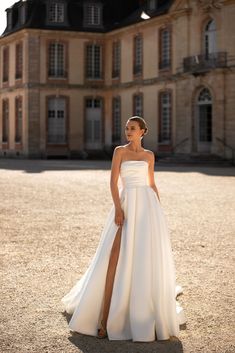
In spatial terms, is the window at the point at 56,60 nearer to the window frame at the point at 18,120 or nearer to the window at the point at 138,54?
the window frame at the point at 18,120

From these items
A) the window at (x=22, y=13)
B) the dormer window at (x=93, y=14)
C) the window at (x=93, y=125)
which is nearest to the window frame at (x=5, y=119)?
the window at (x=22, y=13)

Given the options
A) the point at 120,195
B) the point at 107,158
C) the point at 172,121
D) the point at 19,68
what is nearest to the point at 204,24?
the point at 172,121

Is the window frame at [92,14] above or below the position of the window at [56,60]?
above

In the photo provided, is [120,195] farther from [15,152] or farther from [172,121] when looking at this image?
[15,152]

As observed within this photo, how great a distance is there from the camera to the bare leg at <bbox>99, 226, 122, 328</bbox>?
395 centimetres

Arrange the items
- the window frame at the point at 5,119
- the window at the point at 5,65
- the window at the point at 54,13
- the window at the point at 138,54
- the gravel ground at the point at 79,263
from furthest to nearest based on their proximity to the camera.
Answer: the window at the point at 5,65
the window frame at the point at 5,119
the window at the point at 54,13
the window at the point at 138,54
the gravel ground at the point at 79,263

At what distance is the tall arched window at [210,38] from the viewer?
2611cm

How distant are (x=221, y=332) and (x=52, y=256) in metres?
2.70

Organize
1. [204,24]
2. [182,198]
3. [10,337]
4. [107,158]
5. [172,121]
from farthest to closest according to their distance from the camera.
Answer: [107,158] < [172,121] < [204,24] < [182,198] < [10,337]

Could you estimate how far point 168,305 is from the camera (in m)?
3.91

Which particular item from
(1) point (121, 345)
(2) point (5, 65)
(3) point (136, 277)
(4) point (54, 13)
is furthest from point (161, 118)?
(1) point (121, 345)

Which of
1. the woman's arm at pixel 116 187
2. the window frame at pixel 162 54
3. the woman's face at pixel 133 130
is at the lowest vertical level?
the woman's arm at pixel 116 187

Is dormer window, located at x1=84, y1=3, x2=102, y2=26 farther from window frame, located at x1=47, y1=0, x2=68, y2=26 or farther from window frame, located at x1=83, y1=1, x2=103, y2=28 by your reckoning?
window frame, located at x1=47, y1=0, x2=68, y2=26

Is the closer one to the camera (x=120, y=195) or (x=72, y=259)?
(x=120, y=195)
